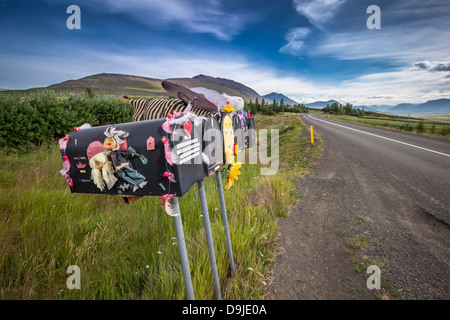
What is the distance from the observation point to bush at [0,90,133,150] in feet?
21.1

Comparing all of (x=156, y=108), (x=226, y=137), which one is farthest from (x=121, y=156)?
(x=156, y=108)

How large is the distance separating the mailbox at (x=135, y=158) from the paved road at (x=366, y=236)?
1.73m

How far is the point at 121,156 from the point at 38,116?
8568mm

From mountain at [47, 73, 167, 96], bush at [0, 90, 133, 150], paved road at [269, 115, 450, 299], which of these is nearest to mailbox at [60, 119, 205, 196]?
paved road at [269, 115, 450, 299]

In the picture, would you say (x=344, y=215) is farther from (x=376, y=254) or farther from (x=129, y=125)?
(x=129, y=125)

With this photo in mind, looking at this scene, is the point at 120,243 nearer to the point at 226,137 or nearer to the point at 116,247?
the point at 116,247

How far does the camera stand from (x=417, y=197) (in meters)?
4.20

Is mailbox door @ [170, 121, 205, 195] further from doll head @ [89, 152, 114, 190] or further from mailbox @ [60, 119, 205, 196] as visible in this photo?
doll head @ [89, 152, 114, 190]

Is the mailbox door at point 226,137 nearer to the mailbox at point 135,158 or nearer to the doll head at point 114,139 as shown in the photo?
the mailbox at point 135,158

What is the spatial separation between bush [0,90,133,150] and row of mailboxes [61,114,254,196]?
24.9 feet

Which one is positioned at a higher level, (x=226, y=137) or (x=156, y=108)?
(x=156, y=108)

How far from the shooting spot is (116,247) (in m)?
2.39
